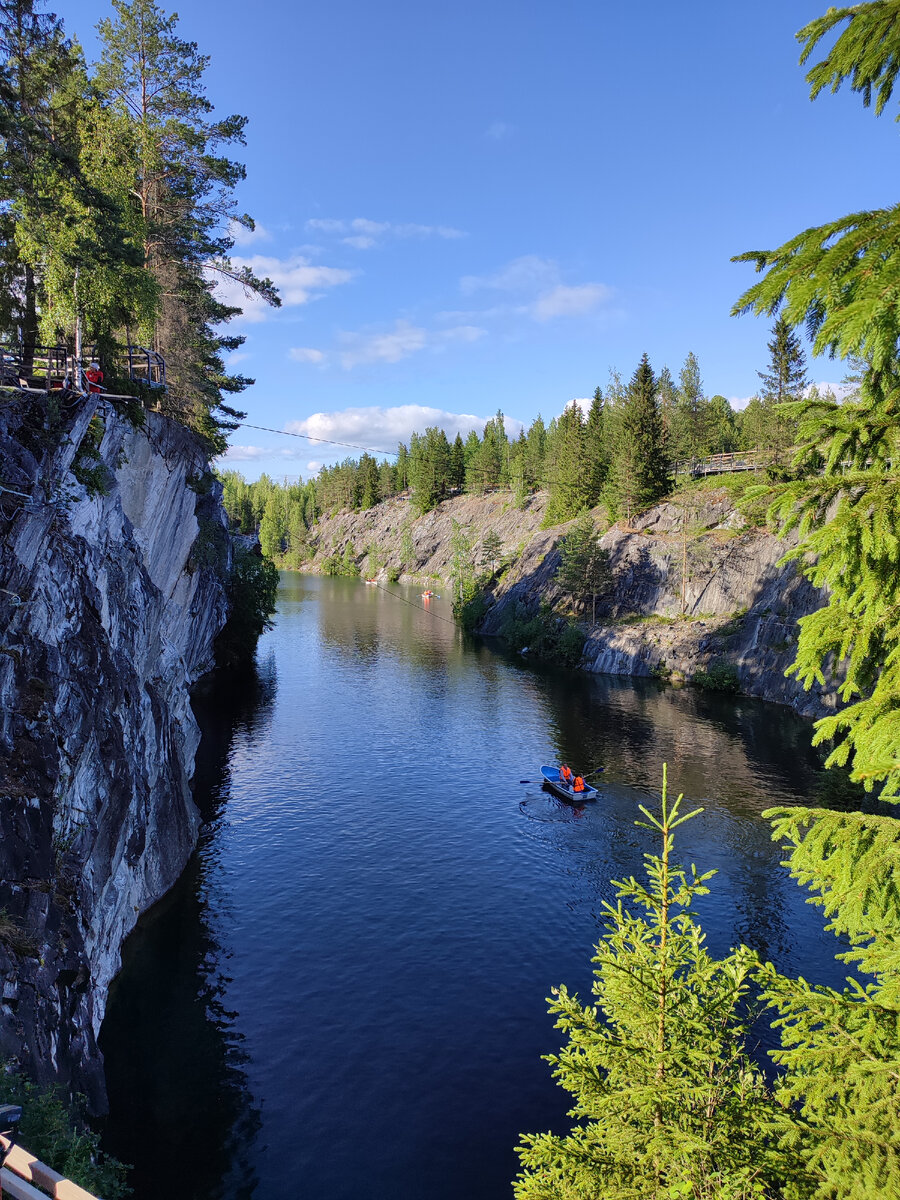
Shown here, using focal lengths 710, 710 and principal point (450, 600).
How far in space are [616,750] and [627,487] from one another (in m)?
48.2

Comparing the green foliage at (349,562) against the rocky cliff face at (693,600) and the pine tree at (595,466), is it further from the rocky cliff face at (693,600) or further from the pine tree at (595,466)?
the pine tree at (595,466)

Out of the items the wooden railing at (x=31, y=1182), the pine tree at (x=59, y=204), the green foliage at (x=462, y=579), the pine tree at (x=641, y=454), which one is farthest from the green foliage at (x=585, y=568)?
the wooden railing at (x=31, y=1182)

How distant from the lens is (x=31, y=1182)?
680cm

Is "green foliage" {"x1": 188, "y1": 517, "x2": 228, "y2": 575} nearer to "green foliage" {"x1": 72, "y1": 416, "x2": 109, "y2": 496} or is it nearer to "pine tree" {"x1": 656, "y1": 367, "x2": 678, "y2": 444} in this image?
"green foliage" {"x1": 72, "y1": 416, "x2": 109, "y2": 496}

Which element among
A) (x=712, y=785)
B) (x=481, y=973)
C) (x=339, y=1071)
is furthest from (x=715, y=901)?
(x=339, y=1071)

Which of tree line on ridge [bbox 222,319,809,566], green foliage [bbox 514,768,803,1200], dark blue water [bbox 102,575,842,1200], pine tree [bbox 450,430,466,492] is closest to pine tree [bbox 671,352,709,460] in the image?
tree line on ridge [bbox 222,319,809,566]

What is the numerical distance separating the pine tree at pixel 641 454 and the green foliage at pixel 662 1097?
8162 cm

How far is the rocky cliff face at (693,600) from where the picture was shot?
64.2 meters

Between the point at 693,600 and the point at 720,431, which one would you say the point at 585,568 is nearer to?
the point at 693,600

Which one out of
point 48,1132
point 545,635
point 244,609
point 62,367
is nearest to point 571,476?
point 545,635

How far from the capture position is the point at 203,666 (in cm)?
5584

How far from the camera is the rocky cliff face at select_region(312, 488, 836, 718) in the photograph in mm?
64188

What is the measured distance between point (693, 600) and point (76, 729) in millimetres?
67556

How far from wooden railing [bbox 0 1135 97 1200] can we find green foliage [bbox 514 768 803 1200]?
222 inches
